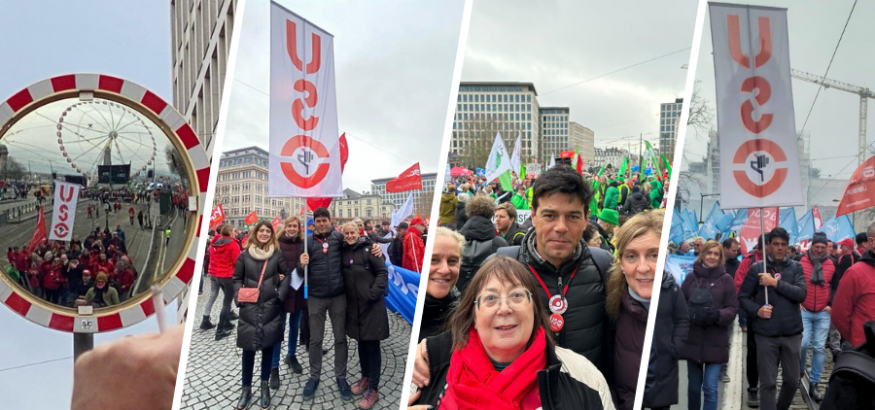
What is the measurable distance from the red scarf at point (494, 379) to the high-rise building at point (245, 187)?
3.11 ft

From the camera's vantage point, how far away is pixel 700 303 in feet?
10.0

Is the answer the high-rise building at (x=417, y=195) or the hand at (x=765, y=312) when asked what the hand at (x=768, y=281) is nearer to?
the hand at (x=765, y=312)

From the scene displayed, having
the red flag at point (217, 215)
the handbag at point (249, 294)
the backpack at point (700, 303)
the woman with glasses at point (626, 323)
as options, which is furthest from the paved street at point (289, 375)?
the backpack at point (700, 303)

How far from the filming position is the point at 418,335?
1.69 m

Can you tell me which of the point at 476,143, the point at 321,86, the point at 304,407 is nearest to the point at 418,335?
the point at 304,407

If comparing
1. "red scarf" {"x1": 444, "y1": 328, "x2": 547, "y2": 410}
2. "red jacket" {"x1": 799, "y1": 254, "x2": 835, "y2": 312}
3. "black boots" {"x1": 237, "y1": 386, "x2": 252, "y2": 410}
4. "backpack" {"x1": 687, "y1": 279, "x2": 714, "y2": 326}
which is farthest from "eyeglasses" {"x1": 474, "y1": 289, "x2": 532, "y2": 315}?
"red jacket" {"x1": 799, "y1": 254, "x2": 835, "y2": 312}

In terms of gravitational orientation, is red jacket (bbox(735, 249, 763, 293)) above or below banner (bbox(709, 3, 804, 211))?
below

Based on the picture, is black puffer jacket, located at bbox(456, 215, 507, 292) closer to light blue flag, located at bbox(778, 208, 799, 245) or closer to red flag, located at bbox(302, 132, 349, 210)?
red flag, located at bbox(302, 132, 349, 210)

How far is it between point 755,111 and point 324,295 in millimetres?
2235

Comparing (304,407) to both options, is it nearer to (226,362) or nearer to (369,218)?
(226,362)

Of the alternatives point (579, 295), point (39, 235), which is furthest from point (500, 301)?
point (39, 235)

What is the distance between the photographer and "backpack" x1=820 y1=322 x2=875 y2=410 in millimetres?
1338

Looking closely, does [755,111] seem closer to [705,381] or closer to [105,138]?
→ [705,381]

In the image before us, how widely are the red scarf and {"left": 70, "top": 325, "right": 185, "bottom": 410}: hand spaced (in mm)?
993
